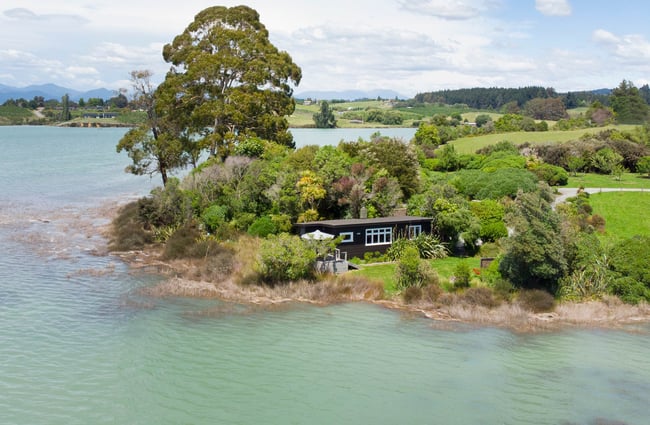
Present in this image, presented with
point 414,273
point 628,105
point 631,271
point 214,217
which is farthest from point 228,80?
point 628,105

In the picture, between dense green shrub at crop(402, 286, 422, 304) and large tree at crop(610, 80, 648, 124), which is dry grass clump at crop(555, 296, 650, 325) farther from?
large tree at crop(610, 80, 648, 124)

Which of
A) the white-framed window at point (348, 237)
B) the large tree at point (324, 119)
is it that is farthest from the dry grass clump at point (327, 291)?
the large tree at point (324, 119)

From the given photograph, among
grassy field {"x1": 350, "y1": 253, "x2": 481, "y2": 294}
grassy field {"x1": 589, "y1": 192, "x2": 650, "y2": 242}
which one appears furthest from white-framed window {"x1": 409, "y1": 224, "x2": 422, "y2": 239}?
grassy field {"x1": 589, "y1": 192, "x2": 650, "y2": 242}

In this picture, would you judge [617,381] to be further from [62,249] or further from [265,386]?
[62,249]

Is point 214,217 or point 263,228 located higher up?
point 214,217

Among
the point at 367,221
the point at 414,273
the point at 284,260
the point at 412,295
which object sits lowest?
the point at 412,295

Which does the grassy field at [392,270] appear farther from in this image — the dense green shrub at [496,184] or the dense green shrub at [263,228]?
the dense green shrub at [496,184]

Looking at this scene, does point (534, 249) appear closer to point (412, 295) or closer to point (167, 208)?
point (412, 295)
